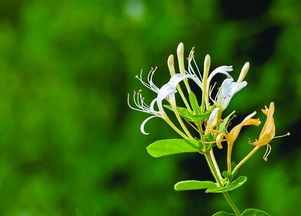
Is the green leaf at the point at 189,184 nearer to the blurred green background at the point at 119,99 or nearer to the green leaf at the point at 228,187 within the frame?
the green leaf at the point at 228,187

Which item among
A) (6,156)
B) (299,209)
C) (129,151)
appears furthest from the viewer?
(6,156)

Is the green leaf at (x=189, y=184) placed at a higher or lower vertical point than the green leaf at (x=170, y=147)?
lower

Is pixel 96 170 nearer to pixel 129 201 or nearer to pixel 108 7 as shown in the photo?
pixel 129 201

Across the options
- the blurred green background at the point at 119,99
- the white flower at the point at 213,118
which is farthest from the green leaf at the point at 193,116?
the blurred green background at the point at 119,99

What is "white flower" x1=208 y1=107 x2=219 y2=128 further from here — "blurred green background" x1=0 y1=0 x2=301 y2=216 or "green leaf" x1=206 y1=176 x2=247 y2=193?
"blurred green background" x1=0 y1=0 x2=301 y2=216

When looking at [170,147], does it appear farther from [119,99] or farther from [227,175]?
[119,99]

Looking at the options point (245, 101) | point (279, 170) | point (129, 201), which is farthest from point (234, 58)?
point (129, 201)

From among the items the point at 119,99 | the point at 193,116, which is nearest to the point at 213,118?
the point at 193,116
